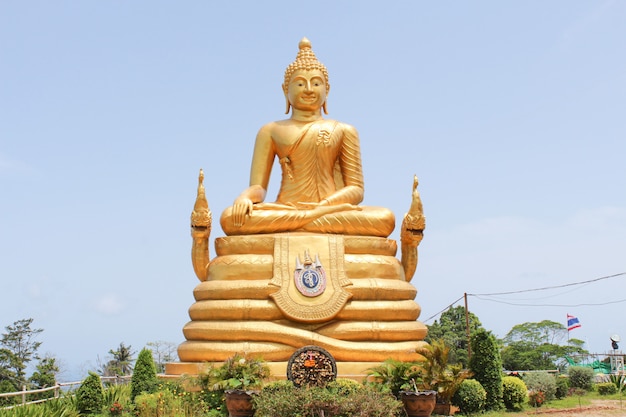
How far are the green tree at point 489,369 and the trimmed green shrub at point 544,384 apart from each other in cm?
240

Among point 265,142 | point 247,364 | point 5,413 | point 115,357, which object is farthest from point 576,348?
point 5,413

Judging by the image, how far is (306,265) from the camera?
13.3 meters

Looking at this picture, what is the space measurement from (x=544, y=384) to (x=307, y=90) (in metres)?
8.47

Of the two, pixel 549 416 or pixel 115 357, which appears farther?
pixel 115 357

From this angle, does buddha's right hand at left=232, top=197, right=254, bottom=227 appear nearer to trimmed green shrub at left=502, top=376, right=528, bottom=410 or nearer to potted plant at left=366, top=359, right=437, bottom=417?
potted plant at left=366, top=359, right=437, bottom=417

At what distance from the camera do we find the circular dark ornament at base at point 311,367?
11.3 m

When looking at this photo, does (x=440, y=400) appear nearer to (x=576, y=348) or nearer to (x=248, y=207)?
(x=248, y=207)

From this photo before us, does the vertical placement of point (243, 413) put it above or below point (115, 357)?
below

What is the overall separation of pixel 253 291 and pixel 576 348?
80.3 ft

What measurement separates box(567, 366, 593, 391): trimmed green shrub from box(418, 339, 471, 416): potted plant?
22.7 feet

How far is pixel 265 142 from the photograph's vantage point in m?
15.6

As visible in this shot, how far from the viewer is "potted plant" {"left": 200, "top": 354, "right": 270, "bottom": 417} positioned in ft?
→ 34.2

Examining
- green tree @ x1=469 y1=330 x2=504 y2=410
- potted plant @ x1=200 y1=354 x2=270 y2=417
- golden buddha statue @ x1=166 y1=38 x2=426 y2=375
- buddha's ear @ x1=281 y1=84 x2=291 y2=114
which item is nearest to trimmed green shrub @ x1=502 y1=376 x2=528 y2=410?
green tree @ x1=469 y1=330 x2=504 y2=410

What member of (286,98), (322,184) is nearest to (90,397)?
(322,184)
